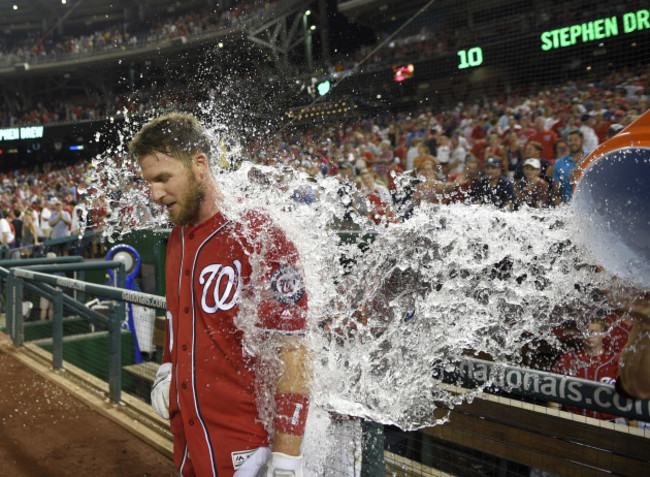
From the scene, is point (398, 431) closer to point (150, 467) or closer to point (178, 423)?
point (178, 423)

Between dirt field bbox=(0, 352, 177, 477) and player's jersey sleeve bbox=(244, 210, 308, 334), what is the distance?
2.03 metres

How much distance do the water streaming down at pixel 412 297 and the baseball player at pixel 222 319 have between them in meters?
0.05

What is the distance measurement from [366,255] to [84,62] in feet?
95.7

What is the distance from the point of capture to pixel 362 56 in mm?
16828

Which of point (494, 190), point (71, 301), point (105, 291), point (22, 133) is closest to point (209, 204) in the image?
point (105, 291)

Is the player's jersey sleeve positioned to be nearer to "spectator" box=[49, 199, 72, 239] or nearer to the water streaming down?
the water streaming down

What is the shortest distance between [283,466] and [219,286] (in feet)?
1.75

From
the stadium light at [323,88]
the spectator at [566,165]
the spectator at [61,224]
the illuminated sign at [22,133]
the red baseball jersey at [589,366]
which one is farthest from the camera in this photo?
the illuminated sign at [22,133]

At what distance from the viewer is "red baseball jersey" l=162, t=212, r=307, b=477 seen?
1447 mm

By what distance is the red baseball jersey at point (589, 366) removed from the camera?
2.52 m

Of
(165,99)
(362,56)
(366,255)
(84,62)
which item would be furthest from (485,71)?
(84,62)

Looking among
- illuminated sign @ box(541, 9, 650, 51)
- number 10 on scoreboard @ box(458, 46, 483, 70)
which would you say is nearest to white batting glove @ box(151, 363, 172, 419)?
illuminated sign @ box(541, 9, 650, 51)

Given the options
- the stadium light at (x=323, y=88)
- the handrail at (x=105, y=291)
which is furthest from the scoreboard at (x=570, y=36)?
the handrail at (x=105, y=291)

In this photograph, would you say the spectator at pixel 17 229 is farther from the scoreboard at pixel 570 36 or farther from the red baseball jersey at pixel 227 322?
the red baseball jersey at pixel 227 322
